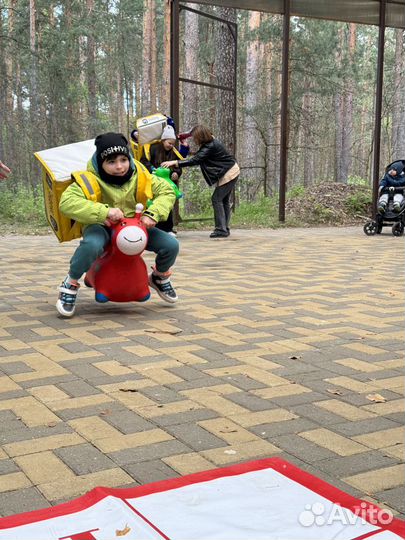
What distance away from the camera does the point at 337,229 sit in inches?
486

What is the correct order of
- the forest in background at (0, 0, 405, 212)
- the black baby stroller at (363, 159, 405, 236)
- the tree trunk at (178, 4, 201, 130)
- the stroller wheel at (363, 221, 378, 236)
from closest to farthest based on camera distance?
the black baby stroller at (363, 159, 405, 236)
the stroller wheel at (363, 221, 378, 236)
the tree trunk at (178, 4, 201, 130)
the forest in background at (0, 0, 405, 212)

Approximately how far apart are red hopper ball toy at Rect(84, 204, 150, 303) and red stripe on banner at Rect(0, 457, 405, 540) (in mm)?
2446

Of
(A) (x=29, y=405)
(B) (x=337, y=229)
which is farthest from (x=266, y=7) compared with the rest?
(A) (x=29, y=405)

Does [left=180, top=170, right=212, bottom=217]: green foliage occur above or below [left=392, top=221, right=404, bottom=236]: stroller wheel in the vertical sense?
above

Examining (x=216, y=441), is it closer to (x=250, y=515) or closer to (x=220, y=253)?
(x=250, y=515)

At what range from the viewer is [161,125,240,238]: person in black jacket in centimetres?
959

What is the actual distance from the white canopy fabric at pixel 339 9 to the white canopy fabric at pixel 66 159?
7230mm

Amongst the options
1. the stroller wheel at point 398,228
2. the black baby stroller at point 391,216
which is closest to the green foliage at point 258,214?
the black baby stroller at point 391,216

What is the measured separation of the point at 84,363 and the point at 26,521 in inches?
63.6

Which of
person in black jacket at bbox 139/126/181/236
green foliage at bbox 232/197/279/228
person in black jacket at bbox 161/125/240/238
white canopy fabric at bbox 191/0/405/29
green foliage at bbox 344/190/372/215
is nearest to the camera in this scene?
person in black jacket at bbox 139/126/181/236

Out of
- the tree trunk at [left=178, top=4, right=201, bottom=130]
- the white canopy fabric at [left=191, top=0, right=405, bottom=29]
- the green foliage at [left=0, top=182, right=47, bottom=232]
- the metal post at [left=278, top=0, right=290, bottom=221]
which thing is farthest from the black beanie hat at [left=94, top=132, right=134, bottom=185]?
the tree trunk at [left=178, top=4, right=201, bottom=130]

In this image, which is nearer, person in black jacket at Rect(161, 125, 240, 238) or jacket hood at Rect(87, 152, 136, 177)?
jacket hood at Rect(87, 152, 136, 177)

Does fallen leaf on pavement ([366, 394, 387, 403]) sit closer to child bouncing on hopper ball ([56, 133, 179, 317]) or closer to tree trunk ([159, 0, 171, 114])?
child bouncing on hopper ball ([56, 133, 179, 317])

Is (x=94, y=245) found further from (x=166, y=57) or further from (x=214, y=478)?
(x=166, y=57)
